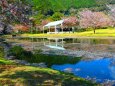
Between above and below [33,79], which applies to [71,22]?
above

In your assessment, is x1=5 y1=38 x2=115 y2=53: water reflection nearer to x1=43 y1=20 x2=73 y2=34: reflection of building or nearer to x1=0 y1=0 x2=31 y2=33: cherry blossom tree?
x1=0 y1=0 x2=31 y2=33: cherry blossom tree

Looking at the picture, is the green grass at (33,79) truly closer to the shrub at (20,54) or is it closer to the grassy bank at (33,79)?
the grassy bank at (33,79)

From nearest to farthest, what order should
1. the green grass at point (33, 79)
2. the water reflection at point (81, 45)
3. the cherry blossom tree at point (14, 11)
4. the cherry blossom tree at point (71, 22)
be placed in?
the cherry blossom tree at point (14, 11), the green grass at point (33, 79), the water reflection at point (81, 45), the cherry blossom tree at point (71, 22)

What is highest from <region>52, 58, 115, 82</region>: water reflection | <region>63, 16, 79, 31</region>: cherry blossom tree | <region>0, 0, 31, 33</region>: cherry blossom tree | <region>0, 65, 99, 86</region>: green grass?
<region>0, 0, 31, 33</region>: cherry blossom tree

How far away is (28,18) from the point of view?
18.2m

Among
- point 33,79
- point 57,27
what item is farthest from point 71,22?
point 33,79

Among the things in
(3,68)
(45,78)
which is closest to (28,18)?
(45,78)

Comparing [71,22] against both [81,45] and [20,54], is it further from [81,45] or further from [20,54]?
[20,54]

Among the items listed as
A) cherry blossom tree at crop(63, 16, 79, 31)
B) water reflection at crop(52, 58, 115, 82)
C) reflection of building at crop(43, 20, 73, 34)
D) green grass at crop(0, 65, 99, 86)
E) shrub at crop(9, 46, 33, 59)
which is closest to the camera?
green grass at crop(0, 65, 99, 86)

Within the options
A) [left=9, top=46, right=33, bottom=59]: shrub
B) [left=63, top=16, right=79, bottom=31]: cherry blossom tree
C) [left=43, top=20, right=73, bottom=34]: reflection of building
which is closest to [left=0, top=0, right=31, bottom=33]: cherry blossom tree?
[left=9, top=46, right=33, bottom=59]: shrub

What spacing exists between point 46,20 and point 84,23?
46082 mm

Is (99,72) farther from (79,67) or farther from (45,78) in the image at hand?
(45,78)

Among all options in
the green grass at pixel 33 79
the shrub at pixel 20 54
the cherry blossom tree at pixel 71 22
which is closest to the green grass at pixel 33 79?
the green grass at pixel 33 79

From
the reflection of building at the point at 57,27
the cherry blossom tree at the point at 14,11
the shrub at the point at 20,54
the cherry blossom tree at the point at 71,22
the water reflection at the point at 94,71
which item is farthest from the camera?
the reflection of building at the point at 57,27
